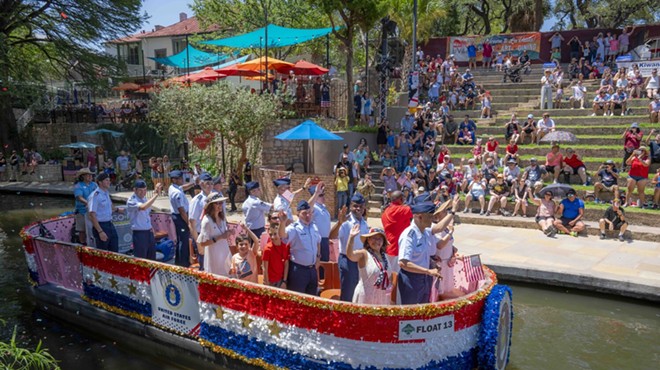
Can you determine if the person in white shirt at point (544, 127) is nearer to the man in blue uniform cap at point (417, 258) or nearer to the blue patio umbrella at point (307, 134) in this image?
the blue patio umbrella at point (307, 134)

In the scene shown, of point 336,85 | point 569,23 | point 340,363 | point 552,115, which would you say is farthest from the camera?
point 569,23

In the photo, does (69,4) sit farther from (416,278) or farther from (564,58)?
(416,278)

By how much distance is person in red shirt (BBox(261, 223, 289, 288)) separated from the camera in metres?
6.42

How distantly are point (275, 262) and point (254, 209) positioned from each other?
207 centimetres

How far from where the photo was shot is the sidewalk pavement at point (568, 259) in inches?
372

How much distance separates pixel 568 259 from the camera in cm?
1074

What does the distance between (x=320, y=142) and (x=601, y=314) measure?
436 inches

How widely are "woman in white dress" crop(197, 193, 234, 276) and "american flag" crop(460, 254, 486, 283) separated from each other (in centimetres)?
308

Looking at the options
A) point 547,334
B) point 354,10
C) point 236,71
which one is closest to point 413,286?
point 547,334

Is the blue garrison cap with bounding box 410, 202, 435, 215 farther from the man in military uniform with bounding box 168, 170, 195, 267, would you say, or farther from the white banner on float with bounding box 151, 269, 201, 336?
the man in military uniform with bounding box 168, 170, 195, 267

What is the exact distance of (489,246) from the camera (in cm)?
1184

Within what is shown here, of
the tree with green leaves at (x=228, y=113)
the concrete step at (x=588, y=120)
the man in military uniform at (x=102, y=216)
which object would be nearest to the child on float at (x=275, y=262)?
the man in military uniform at (x=102, y=216)

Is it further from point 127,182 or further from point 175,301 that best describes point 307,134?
point 127,182

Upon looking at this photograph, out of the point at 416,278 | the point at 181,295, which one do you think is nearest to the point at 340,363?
the point at 416,278
